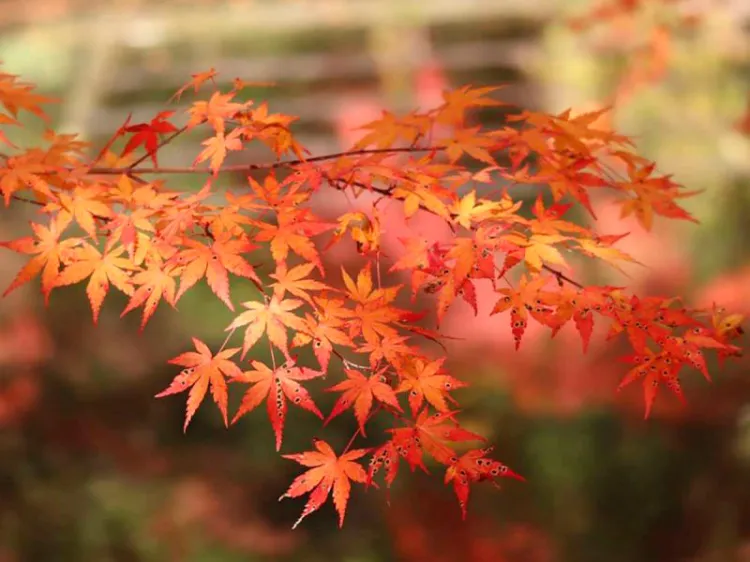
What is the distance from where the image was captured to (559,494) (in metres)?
5.41

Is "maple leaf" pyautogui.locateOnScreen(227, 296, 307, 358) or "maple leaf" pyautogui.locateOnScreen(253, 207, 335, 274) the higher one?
"maple leaf" pyautogui.locateOnScreen(253, 207, 335, 274)

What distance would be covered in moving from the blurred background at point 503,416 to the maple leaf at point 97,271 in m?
3.19

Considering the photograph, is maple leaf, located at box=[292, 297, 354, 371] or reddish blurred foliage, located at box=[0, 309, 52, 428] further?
reddish blurred foliage, located at box=[0, 309, 52, 428]

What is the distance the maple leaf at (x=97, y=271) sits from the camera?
195cm

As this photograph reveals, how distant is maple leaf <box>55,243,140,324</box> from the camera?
1.95 m

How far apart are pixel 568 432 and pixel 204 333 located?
2467mm

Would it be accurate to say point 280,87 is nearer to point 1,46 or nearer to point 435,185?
point 1,46

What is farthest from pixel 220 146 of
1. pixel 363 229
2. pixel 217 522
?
pixel 217 522

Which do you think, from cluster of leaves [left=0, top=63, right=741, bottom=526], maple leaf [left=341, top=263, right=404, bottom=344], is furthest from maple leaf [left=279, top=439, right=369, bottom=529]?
maple leaf [left=341, top=263, right=404, bottom=344]

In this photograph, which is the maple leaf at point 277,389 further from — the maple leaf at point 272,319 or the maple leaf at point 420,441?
the maple leaf at point 420,441

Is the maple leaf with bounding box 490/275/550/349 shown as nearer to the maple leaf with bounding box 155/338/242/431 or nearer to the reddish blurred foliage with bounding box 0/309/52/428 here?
the maple leaf with bounding box 155/338/242/431

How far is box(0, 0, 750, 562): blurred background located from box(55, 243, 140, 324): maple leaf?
10.5 feet

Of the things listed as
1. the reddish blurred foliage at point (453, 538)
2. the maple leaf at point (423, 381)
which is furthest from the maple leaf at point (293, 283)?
the reddish blurred foliage at point (453, 538)

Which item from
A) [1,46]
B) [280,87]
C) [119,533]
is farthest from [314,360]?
[1,46]
